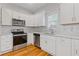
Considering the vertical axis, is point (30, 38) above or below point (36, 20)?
→ below

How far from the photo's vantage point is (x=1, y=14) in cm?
237

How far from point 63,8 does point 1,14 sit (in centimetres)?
198

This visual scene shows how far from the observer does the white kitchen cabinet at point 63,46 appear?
1.47 meters

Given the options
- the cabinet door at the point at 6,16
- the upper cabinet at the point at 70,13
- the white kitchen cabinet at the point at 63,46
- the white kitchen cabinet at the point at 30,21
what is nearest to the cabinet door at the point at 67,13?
the upper cabinet at the point at 70,13

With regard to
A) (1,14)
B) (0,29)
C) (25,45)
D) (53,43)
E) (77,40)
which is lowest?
(25,45)

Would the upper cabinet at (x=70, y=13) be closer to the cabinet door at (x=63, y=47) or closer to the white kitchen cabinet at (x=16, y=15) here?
the cabinet door at (x=63, y=47)

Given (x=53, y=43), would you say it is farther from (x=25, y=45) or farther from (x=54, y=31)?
(x=25, y=45)

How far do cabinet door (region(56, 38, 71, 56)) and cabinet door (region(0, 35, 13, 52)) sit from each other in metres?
1.52

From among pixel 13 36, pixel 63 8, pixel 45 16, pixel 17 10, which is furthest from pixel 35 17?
pixel 63 8

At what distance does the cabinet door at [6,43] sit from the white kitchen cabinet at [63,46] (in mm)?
1515

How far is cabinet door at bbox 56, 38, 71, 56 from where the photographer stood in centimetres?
147

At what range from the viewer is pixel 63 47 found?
160 cm

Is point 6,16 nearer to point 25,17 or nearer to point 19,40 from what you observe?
point 25,17

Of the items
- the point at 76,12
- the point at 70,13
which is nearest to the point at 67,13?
the point at 70,13
